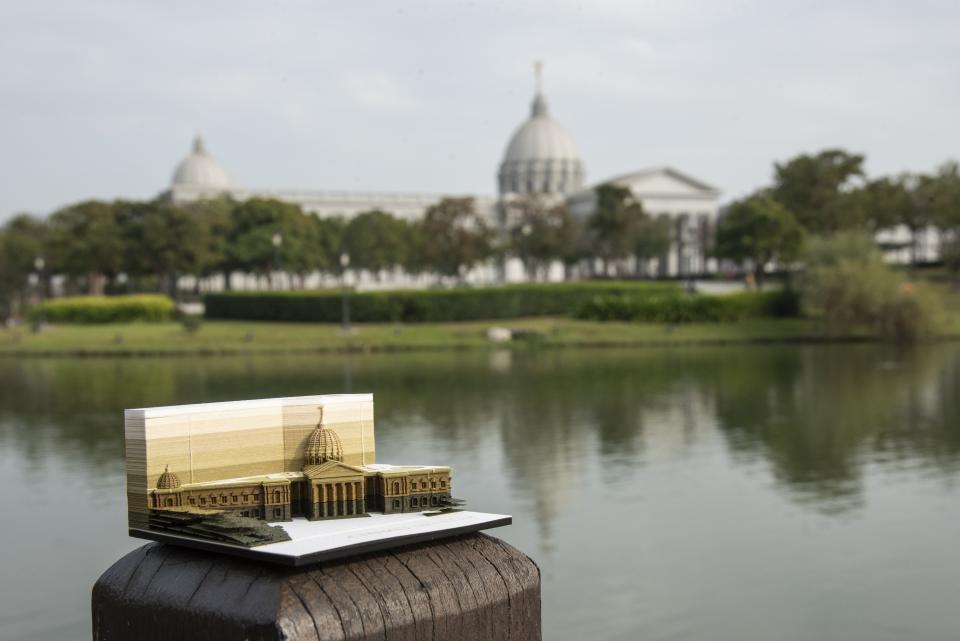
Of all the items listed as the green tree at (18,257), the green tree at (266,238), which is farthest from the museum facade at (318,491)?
the green tree at (18,257)

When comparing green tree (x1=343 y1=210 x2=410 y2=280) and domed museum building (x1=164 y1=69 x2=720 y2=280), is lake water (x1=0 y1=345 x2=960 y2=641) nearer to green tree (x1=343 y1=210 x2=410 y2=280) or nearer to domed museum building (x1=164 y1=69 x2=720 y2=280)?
green tree (x1=343 y1=210 x2=410 y2=280)

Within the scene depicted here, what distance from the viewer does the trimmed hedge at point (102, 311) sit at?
52750 millimetres

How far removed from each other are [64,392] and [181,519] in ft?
76.7

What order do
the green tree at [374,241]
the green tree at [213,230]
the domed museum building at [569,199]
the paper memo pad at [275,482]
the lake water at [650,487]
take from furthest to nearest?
1. the domed museum building at [569,199]
2. the green tree at [374,241]
3. the green tree at [213,230]
4. the lake water at [650,487]
5. the paper memo pad at [275,482]

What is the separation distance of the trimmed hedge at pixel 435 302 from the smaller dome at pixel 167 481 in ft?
146

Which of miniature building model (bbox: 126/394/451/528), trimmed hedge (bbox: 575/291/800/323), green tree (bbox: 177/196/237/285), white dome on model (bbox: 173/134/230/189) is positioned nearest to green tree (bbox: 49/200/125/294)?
green tree (bbox: 177/196/237/285)

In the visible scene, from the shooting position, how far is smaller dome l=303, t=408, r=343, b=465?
464 centimetres

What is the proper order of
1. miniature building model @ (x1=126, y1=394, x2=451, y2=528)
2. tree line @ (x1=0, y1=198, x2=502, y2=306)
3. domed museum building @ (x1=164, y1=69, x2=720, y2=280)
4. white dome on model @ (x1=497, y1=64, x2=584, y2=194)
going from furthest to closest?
white dome on model @ (x1=497, y1=64, x2=584, y2=194) → domed museum building @ (x1=164, y1=69, x2=720, y2=280) → tree line @ (x1=0, y1=198, x2=502, y2=306) → miniature building model @ (x1=126, y1=394, x2=451, y2=528)

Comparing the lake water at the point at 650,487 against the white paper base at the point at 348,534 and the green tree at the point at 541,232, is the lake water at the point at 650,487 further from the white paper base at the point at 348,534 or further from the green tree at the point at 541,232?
the green tree at the point at 541,232

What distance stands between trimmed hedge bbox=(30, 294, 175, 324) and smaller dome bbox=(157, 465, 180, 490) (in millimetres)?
50704

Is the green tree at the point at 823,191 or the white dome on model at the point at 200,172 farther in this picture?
the white dome on model at the point at 200,172

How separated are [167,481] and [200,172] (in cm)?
12183

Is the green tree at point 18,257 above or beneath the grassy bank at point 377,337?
above

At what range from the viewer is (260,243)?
67.2 m
